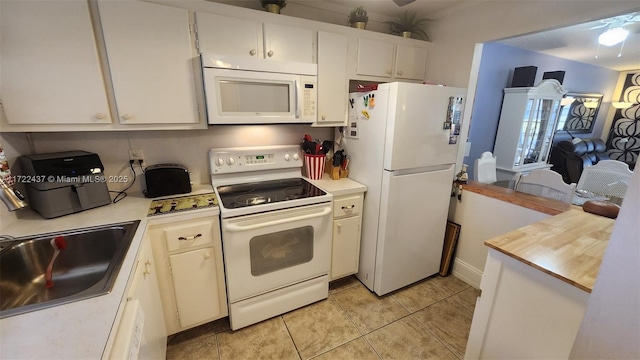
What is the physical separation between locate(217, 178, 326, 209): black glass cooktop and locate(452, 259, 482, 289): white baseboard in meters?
1.53

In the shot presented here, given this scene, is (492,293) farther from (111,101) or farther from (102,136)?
(102,136)

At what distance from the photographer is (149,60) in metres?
1.47

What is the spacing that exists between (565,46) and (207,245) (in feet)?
16.9

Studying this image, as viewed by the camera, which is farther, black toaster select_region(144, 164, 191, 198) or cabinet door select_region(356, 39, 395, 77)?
cabinet door select_region(356, 39, 395, 77)

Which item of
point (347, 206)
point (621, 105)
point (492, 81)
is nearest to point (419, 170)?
point (347, 206)

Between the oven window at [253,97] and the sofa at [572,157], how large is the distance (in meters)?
5.44

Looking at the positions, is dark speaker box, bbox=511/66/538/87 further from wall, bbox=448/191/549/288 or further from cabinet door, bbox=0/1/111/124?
cabinet door, bbox=0/1/111/124

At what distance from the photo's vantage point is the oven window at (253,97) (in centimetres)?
164

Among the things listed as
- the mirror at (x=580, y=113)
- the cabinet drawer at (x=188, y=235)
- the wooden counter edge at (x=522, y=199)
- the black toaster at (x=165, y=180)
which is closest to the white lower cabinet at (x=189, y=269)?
the cabinet drawer at (x=188, y=235)

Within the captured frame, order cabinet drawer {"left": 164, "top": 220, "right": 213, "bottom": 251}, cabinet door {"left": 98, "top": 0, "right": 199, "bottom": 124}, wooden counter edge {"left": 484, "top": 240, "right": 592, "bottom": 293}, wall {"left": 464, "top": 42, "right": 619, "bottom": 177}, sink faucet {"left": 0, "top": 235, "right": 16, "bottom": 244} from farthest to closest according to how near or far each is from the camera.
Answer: wall {"left": 464, "top": 42, "right": 619, "bottom": 177}, cabinet drawer {"left": 164, "top": 220, "right": 213, "bottom": 251}, cabinet door {"left": 98, "top": 0, "right": 199, "bottom": 124}, sink faucet {"left": 0, "top": 235, "right": 16, "bottom": 244}, wooden counter edge {"left": 484, "top": 240, "right": 592, "bottom": 293}

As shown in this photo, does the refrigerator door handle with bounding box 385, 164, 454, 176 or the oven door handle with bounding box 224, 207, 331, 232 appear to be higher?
the refrigerator door handle with bounding box 385, 164, 454, 176

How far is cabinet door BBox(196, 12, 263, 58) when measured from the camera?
156cm

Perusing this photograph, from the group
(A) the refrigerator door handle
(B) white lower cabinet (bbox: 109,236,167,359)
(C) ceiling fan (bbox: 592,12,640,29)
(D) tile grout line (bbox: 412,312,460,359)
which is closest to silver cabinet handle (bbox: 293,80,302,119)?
(A) the refrigerator door handle

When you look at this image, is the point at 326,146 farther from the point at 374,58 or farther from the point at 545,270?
the point at 545,270
